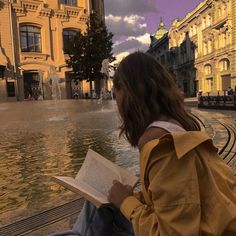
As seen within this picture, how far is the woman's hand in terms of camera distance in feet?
5.75

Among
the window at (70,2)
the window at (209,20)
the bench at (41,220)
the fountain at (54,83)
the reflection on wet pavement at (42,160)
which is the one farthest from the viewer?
the window at (209,20)

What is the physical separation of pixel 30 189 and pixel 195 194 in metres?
3.48

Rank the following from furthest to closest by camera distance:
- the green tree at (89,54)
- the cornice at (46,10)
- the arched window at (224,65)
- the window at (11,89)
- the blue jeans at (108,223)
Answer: the arched window at (224,65) < the cornice at (46,10) < the window at (11,89) < the green tree at (89,54) < the blue jeans at (108,223)

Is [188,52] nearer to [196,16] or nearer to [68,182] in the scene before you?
[196,16]

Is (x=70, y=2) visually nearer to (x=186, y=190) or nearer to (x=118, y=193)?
(x=118, y=193)

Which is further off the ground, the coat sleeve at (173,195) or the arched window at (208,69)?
the arched window at (208,69)

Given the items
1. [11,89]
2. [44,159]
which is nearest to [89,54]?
[11,89]

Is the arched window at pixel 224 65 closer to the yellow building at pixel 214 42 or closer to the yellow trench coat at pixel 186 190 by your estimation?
the yellow building at pixel 214 42

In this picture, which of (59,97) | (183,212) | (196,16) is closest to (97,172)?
(183,212)

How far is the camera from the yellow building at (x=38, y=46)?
37375 millimetres

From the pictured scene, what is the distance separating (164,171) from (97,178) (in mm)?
680

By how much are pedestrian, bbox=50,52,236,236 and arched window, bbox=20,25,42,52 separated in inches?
1532

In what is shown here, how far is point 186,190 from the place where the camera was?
137 centimetres

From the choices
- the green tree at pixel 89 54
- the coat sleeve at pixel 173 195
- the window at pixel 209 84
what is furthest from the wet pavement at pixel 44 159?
the window at pixel 209 84
